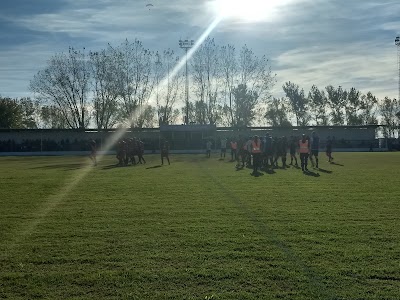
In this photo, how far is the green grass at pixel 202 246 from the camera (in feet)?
17.7

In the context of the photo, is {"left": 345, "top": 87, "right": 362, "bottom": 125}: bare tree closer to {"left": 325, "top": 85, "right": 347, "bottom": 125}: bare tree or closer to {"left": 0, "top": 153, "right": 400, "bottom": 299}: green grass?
{"left": 325, "top": 85, "right": 347, "bottom": 125}: bare tree

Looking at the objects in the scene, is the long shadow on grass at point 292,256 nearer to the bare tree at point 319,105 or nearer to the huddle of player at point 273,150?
the huddle of player at point 273,150

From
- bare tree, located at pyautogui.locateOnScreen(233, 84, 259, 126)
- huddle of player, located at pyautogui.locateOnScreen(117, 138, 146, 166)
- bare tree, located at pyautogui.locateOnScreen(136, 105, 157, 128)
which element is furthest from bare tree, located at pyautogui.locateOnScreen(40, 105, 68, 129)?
huddle of player, located at pyautogui.locateOnScreen(117, 138, 146, 166)

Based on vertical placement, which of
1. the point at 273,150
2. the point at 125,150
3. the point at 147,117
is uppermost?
the point at 147,117

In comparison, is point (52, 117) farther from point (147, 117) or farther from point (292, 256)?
point (292, 256)

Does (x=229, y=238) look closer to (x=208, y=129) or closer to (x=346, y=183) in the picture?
(x=346, y=183)

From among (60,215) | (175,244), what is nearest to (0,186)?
(60,215)

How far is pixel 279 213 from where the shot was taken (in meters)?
10.2

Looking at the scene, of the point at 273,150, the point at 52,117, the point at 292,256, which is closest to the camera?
the point at 292,256

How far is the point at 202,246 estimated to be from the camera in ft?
24.0

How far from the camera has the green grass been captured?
17.7 feet

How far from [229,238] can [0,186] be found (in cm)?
A: 1191

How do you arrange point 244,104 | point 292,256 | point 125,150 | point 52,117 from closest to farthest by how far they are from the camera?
point 292,256 → point 125,150 → point 244,104 → point 52,117

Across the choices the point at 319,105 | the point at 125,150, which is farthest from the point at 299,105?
the point at 125,150
